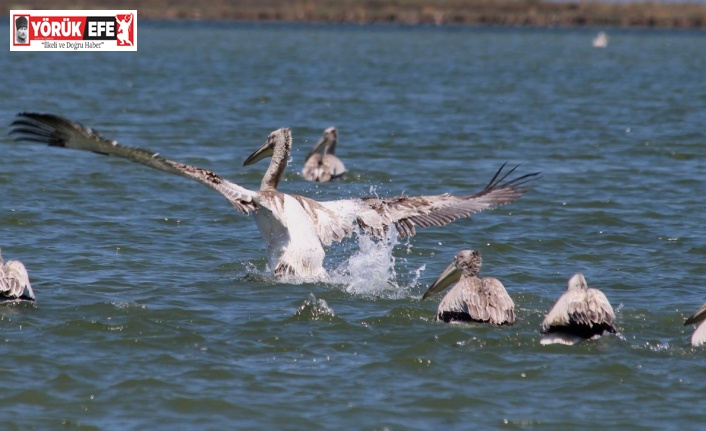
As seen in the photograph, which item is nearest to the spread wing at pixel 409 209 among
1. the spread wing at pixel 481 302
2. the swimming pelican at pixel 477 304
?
the swimming pelican at pixel 477 304

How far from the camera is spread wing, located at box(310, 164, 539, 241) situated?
34.5 feet

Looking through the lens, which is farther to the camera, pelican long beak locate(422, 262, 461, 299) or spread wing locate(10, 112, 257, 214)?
pelican long beak locate(422, 262, 461, 299)

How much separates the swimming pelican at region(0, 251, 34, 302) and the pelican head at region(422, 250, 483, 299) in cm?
295

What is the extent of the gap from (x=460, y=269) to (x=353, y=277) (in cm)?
117

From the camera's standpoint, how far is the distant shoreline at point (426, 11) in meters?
89.5

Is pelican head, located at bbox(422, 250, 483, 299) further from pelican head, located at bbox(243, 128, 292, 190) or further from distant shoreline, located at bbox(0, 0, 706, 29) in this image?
distant shoreline, located at bbox(0, 0, 706, 29)

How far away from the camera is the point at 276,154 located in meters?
10.6

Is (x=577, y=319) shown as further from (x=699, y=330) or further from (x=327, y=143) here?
(x=327, y=143)

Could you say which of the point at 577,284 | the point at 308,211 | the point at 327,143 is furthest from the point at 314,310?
the point at 327,143

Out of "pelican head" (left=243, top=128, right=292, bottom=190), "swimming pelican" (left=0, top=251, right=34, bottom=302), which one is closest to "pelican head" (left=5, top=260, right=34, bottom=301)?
"swimming pelican" (left=0, top=251, right=34, bottom=302)

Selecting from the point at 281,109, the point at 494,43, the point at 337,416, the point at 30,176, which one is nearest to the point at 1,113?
the point at 281,109

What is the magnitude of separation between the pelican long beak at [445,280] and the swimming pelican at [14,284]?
295cm

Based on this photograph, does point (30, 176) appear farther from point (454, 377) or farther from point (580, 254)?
point (454, 377)

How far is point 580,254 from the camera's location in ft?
38.0
